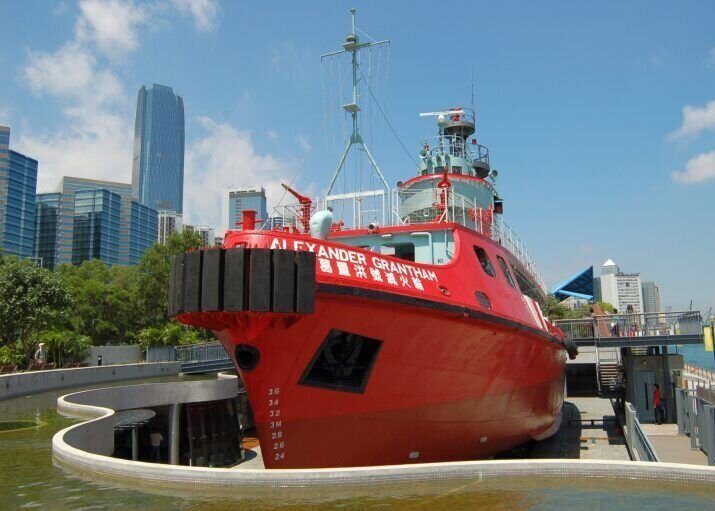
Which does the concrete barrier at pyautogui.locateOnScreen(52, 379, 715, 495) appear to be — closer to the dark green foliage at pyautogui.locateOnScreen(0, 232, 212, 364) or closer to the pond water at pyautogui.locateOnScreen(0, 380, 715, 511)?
the pond water at pyautogui.locateOnScreen(0, 380, 715, 511)

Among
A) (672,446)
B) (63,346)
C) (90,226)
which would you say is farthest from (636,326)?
(90,226)

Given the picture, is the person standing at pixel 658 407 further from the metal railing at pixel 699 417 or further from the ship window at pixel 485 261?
the ship window at pixel 485 261

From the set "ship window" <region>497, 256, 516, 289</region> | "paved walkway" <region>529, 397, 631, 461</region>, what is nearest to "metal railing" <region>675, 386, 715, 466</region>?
"paved walkway" <region>529, 397, 631, 461</region>

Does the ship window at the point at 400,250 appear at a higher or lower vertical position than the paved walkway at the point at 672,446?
higher

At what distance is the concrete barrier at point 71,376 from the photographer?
20.7m

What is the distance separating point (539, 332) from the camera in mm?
14703

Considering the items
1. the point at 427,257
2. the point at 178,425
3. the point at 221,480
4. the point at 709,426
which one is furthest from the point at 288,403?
the point at 709,426

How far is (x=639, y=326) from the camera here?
21.6m

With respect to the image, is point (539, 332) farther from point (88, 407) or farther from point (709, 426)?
point (88, 407)

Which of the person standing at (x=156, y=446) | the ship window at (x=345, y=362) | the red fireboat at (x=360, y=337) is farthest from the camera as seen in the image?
the person standing at (x=156, y=446)

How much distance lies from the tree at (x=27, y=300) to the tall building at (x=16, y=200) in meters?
82.3

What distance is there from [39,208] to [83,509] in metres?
130

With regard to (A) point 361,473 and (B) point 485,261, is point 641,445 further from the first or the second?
(A) point 361,473

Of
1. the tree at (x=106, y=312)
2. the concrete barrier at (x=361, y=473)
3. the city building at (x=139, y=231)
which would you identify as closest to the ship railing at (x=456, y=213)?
the concrete barrier at (x=361, y=473)
